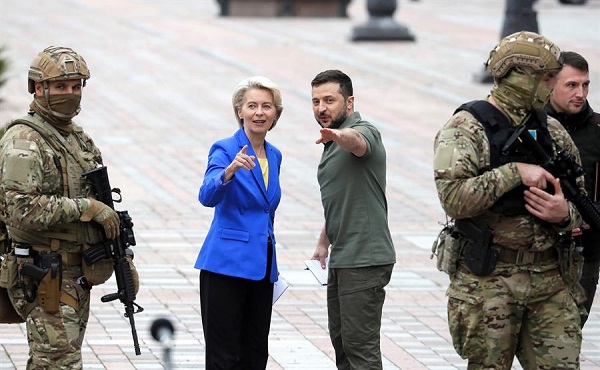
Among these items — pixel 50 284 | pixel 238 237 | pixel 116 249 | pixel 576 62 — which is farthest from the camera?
pixel 576 62

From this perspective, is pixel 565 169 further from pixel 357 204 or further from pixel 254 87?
pixel 254 87

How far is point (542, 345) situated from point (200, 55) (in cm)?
1875

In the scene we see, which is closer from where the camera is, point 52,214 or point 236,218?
point 52,214

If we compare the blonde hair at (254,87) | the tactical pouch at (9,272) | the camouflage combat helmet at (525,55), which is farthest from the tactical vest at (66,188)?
the camouflage combat helmet at (525,55)

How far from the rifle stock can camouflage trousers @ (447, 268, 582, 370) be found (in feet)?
1.07

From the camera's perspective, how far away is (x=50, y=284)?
596 centimetres

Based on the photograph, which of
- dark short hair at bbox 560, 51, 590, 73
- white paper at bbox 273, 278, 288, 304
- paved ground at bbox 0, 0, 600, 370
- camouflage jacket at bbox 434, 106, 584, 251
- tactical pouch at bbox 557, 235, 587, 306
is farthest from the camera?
paved ground at bbox 0, 0, 600, 370

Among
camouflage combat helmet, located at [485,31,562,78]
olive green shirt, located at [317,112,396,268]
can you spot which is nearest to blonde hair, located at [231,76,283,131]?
olive green shirt, located at [317,112,396,268]

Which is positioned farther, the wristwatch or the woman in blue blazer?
the woman in blue blazer

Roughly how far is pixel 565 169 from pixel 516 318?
0.68m

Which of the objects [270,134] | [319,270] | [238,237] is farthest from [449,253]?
[270,134]

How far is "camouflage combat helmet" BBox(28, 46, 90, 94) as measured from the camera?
6.06m

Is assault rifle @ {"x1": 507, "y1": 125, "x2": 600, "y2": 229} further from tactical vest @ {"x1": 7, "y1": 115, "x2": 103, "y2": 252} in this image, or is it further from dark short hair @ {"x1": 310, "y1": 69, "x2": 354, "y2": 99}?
tactical vest @ {"x1": 7, "y1": 115, "x2": 103, "y2": 252}

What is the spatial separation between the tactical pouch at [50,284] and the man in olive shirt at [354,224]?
1.37 meters
